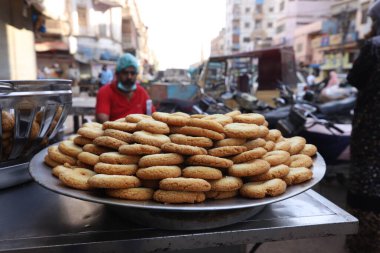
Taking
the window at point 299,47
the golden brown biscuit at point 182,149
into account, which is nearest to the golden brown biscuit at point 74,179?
the golden brown biscuit at point 182,149

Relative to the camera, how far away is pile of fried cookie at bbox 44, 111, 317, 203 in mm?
1071

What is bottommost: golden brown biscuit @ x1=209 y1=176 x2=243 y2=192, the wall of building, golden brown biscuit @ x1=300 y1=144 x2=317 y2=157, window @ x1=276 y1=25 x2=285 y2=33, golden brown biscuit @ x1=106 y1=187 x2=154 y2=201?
golden brown biscuit @ x1=106 y1=187 x2=154 y2=201

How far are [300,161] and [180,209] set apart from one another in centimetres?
69

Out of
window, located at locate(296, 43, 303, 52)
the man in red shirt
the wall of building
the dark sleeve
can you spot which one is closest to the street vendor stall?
the dark sleeve

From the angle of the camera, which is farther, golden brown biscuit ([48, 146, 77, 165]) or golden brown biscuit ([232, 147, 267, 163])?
golden brown biscuit ([48, 146, 77, 165])

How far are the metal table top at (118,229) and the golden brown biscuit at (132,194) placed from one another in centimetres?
15

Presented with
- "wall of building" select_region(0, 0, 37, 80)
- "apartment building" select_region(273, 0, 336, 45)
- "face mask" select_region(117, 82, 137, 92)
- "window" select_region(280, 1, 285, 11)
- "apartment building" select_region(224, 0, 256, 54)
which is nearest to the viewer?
"face mask" select_region(117, 82, 137, 92)

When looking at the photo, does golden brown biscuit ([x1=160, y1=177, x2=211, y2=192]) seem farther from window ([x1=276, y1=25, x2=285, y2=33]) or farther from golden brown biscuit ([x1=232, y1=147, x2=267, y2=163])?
window ([x1=276, y1=25, x2=285, y2=33])

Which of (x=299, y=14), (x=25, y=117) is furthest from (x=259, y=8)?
(x=25, y=117)

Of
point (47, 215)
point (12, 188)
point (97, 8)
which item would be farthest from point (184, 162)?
point (97, 8)

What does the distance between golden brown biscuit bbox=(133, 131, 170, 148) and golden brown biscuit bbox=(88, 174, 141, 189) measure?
0.17 m

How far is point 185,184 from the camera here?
1043mm

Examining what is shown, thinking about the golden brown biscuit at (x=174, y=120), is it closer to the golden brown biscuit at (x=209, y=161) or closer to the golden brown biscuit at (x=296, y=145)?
the golden brown biscuit at (x=209, y=161)

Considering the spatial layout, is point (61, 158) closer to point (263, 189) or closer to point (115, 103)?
point (263, 189)
